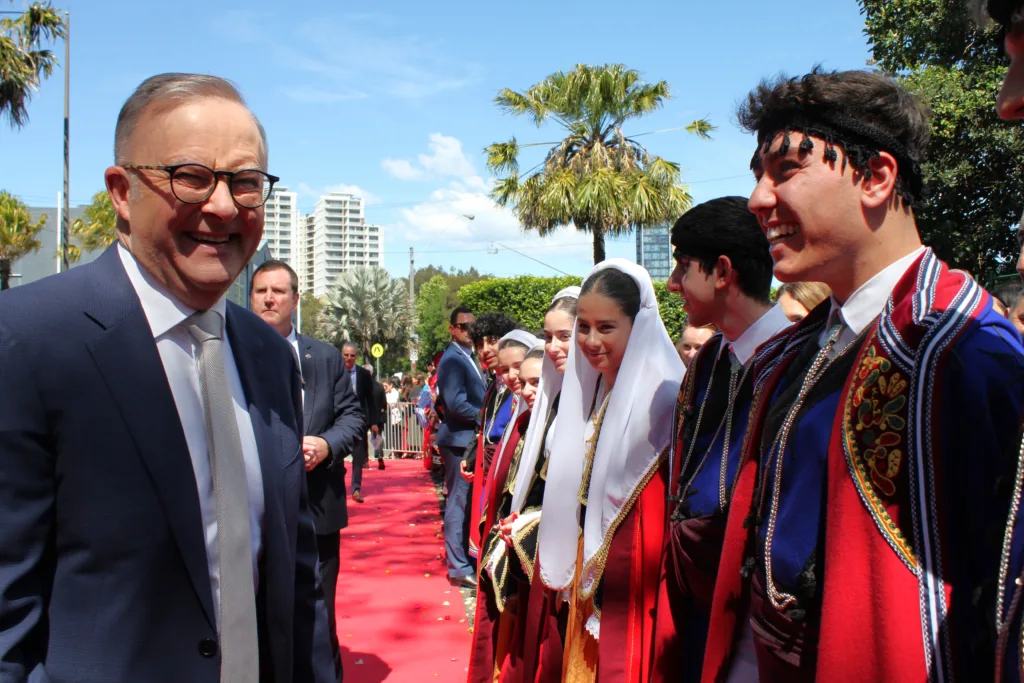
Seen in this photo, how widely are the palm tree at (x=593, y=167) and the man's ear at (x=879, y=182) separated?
14.4m

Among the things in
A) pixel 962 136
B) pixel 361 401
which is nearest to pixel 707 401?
pixel 361 401

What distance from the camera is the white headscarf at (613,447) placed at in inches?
105

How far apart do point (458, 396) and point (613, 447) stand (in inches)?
179

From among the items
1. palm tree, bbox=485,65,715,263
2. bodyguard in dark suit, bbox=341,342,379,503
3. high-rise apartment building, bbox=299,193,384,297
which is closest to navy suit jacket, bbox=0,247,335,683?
bodyguard in dark suit, bbox=341,342,379,503

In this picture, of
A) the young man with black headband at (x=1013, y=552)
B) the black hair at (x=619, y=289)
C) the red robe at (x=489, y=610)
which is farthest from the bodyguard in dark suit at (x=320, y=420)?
the young man with black headband at (x=1013, y=552)

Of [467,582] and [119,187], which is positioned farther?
[467,582]

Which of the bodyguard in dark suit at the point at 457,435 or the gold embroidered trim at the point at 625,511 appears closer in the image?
the gold embroidered trim at the point at 625,511

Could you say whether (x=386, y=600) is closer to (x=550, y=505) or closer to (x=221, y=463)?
(x=550, y=505)

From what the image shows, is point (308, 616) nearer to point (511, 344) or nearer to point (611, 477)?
point (611, 477)

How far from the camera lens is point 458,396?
7172mm

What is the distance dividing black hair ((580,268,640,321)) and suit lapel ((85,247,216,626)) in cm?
173

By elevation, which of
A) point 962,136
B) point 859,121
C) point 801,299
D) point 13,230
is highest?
point 13,230

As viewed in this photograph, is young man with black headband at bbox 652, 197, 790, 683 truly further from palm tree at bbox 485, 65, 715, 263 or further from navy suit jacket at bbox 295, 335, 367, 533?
palm tree at bbox 485, 65, 715, 263

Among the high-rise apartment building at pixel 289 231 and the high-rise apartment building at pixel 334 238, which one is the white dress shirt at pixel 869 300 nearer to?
the high-rise apartment building at pixel 334 238
